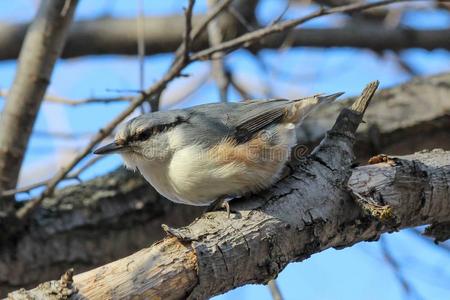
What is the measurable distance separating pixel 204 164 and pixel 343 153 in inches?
20.4

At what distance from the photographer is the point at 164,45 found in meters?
4.51

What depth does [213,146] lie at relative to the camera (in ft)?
8.69

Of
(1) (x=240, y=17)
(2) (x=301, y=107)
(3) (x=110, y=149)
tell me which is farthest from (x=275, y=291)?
(1) (x=240, y=17)

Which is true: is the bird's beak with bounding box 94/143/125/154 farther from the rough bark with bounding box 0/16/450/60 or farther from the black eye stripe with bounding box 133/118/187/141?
the rough bark with bounding box 0/16/450/60

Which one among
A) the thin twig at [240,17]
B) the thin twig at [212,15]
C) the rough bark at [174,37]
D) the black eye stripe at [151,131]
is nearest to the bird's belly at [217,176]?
the black eye stripe at [151,131]

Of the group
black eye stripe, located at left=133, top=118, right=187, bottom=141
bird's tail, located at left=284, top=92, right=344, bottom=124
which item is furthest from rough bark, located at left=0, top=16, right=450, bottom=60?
black eye stripe, located at left=133, top=118, right=187, bottom=141

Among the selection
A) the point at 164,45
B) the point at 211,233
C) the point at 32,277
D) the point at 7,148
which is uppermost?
the point at 164,45

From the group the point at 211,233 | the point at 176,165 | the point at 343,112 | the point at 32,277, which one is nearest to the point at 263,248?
the point at 211,233

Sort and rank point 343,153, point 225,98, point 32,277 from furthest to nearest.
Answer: point 225,98, point 32,277, point 343,153

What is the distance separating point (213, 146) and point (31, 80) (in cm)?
132

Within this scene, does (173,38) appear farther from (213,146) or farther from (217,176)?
(217,176)

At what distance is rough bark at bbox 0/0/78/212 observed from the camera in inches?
138

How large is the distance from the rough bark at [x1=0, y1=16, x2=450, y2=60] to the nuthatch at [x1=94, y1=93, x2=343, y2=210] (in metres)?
1.60

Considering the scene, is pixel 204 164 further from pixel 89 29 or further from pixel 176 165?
pixel 89 29
